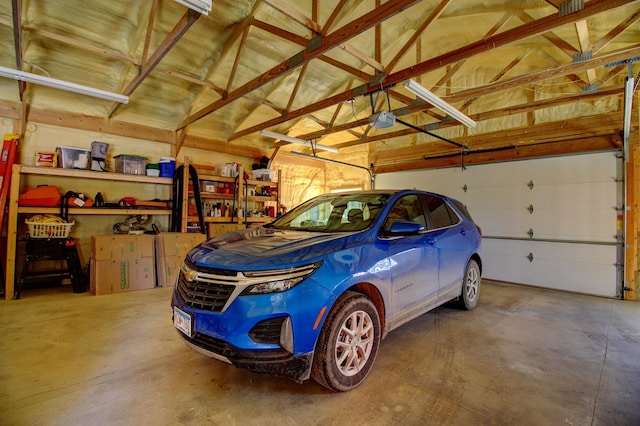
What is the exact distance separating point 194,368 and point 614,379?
3044mm

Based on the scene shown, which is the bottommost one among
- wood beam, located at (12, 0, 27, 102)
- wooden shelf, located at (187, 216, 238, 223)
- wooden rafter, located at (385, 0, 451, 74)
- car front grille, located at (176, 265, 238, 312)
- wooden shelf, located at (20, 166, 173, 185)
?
car front grille, located at (176, 265, 238, 312)

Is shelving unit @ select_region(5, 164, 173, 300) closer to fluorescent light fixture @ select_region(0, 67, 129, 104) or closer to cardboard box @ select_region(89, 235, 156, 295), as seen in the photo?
cardboard box @ select_region(89, 235, 156, 295)

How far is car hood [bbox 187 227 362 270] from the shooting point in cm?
170

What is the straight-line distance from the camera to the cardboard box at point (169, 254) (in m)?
4.77

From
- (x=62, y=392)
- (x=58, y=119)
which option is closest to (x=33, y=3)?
(x=58, y=119)

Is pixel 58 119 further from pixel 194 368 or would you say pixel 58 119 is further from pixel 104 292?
pixel 194 368

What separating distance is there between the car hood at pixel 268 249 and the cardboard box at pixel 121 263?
3.01 metres

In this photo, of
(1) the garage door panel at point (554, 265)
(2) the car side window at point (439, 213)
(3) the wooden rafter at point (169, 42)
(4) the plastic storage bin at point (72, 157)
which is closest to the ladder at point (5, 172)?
(4) the plastic storage bin at point (72, 157)

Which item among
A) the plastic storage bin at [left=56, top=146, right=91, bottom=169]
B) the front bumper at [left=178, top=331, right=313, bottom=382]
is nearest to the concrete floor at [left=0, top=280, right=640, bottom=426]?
the front bumper at [left=178, top=331, right=313, bottom=382]

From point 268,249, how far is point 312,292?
412mm

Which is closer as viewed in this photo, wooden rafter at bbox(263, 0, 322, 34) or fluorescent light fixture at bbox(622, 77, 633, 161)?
wooden rafter at bbox(263, 0, 322, 34)

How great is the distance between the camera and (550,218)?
511 centimetres

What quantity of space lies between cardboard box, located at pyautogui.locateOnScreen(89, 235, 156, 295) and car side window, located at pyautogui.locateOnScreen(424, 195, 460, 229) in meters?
4.25

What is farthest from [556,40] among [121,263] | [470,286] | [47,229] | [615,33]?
[47,229]
